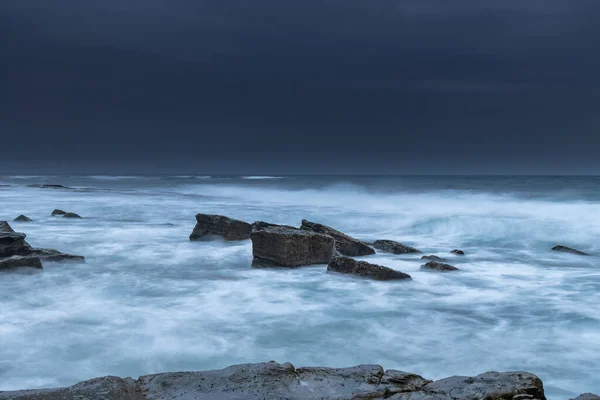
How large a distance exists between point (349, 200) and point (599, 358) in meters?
29.8

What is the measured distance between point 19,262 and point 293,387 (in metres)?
8.36

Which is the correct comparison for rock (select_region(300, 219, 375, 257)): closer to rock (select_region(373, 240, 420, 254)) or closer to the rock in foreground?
rock (select_region(373, 240, 420, 254))

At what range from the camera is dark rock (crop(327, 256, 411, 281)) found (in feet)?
31.7

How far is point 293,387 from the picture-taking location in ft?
12.1

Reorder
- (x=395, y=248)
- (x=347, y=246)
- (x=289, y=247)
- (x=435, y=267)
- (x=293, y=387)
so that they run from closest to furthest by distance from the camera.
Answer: (x=293, y=387)
(x=289, y=247)
(x=435, y=267)
(x=347, y=246)
(x=395, y=248)

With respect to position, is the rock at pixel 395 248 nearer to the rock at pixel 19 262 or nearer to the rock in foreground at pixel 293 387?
the rock at pixel 19 262

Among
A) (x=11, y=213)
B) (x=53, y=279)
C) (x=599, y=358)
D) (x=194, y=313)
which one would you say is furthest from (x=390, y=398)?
(x=11, y=213)

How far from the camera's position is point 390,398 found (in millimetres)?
3525

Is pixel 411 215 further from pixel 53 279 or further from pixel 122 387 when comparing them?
pixel 122 387

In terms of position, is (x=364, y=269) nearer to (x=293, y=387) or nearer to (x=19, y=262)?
(x=293, y=387)

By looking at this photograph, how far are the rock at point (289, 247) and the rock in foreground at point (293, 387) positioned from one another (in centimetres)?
648

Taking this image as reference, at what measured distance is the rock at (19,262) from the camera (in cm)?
970

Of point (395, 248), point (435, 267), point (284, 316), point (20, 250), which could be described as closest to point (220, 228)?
point (395, 248)

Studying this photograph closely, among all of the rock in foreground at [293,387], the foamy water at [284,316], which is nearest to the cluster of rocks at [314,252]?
the foamy water at [284,316]
